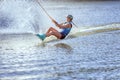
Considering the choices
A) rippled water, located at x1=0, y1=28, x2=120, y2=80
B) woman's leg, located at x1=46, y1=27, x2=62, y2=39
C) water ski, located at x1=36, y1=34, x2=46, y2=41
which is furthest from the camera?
woman's leg, located at x1=46, y1=27, x2=62, y2=39

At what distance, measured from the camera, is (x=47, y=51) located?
53.5 feet

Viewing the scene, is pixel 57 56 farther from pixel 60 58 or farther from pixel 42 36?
pixel 42 36

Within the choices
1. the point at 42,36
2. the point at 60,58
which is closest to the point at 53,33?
the point at 42,36

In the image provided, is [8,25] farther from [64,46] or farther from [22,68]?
[22,68]

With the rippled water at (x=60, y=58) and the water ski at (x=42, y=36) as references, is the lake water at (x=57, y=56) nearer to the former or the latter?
the rippled water at (x=60, y=58)

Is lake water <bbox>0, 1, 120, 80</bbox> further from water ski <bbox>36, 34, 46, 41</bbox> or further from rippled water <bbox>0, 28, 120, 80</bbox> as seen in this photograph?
water ski <bbox>36, 34, 46, 41</bbox>

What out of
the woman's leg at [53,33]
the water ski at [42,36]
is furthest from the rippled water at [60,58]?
the woman's leg at [53,33]

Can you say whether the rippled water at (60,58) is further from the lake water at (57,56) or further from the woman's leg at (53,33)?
the woman's leg at (53,33)

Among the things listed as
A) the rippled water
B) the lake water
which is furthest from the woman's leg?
the rippled water

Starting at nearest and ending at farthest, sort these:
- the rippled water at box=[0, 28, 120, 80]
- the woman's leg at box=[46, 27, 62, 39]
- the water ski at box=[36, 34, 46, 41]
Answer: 1. the rippled water at box=[0, 28, 120, 80]
2. the water ski at box=[36, 34, 46, 41]
3. the woman's leg at box=[46, 27, 62, 39]

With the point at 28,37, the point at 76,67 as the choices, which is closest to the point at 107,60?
the point at 76,67

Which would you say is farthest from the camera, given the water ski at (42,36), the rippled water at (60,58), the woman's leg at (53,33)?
the woman's leg at (53,33)

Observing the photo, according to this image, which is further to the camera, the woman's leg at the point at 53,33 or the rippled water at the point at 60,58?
the woman's leg at the point at 53,33

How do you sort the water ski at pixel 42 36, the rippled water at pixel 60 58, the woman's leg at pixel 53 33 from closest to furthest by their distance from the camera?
the rippled water at pixel 60 58, the water ski at pixel 42 36, the woman's leg at pixel 53 33
